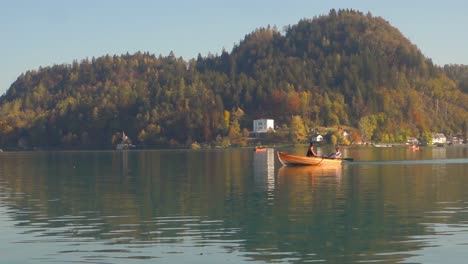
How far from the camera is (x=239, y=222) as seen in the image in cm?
3681

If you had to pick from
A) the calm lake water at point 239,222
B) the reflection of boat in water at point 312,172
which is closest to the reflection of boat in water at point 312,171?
the reflection of boat in water at point 312,172

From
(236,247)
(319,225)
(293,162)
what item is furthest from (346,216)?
(293,162)

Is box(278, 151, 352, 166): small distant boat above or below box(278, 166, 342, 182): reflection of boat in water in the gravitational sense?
above

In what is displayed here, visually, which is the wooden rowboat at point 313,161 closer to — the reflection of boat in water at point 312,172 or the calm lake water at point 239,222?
the reflection of boat in water at point 312,172

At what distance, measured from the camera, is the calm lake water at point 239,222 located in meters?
28.4

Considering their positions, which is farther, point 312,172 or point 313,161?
point 313,161

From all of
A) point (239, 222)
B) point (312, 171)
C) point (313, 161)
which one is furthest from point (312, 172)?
point (239, 222)

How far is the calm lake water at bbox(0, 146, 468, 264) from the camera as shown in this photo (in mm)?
28406

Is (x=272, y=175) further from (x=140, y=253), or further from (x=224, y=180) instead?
(x=140, y=253)

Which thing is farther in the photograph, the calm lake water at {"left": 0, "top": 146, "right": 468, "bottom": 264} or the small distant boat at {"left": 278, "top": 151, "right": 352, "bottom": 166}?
the small distant boat at {"left": 278, "top": 151, "right": 352, "bottom": 166}

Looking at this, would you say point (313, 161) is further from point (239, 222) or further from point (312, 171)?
point (239, 222)

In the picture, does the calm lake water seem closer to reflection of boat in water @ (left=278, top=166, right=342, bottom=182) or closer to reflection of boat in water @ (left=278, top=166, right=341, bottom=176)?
reflection of boat in water @ (left=278, top=166, right=342, bottom=182)

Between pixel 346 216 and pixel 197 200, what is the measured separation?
1280 cm

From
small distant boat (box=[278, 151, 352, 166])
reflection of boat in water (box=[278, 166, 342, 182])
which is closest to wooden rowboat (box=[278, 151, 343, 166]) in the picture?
small distant boat (box=[278, 151, 352, 166])
